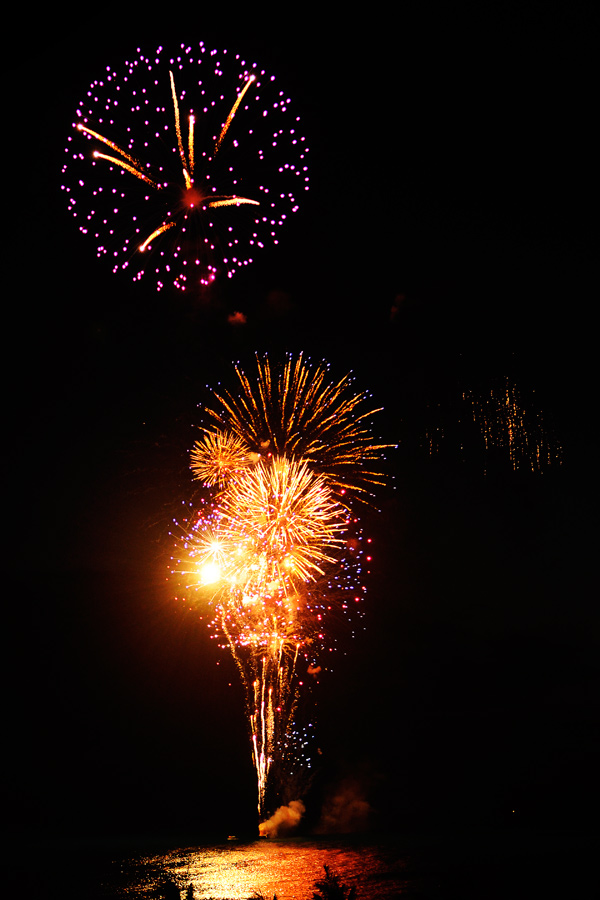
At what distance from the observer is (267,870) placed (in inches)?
559

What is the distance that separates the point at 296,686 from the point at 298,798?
4352mm

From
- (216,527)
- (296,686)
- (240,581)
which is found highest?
(216,527)

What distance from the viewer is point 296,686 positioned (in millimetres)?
28891

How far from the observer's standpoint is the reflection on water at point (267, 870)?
38.2ft

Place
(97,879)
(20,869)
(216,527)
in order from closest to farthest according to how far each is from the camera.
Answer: (97,879) < (20,869) < (216,527)

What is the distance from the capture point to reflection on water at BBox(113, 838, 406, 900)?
1166 centimetres

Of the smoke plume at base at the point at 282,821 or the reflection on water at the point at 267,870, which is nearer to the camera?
the reflection on water at the point at 267,870

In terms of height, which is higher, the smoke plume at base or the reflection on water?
the reflection on water

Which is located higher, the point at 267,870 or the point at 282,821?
the point at 267,870

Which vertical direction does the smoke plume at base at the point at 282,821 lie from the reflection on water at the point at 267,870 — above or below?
below

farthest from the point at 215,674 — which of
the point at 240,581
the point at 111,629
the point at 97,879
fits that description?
the point at 97,879

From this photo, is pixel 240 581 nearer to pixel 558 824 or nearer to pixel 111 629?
pixel 558 824

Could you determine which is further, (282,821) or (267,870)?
(282,821)

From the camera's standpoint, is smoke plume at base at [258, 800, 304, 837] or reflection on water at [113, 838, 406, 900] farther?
smoke plume at base at [258, 800, 304, 837]
